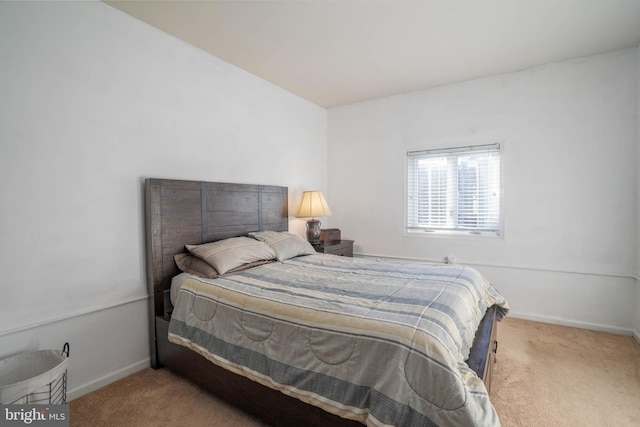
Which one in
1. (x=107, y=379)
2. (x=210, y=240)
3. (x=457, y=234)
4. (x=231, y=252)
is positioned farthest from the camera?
(x=457, y=234)

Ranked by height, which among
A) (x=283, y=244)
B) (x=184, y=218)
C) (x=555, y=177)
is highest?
(x=555, y=177)

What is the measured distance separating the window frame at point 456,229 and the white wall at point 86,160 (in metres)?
2.39

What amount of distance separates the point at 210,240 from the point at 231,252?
1.35 ft

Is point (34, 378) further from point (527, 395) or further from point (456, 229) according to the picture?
point (456, 229)

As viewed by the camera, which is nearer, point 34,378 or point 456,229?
point 34,378

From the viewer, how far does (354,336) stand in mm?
1364

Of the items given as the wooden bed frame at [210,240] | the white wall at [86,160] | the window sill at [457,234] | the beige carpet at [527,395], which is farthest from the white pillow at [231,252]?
the window sill at [457,234]

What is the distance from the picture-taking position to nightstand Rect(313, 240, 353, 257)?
3639 millimetres

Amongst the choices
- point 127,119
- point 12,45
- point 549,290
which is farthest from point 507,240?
point 12,45

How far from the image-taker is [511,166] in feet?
10.6

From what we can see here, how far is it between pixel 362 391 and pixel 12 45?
263 centimetres

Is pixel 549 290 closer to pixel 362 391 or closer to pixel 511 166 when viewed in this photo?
pixel 511 166

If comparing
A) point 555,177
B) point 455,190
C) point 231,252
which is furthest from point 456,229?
point 231,252

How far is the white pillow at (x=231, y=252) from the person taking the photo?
2324mm
